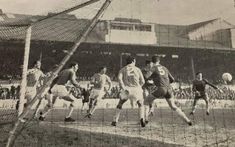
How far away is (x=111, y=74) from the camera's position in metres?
18.2

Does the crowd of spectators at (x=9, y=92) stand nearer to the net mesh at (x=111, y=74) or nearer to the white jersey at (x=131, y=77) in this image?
the net mesh at (x=111, y=74)

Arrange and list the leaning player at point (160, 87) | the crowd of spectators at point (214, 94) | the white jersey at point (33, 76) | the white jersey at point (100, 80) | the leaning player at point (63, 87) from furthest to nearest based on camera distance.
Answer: the crowd of spectators at point (214, 94) < the white jersey at point (100, 80) < the white jersey at point (33, 76) < the leaning player at point (63, 87) < the leaning player at point (160, 87)

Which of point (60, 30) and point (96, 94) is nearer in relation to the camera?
point (96, 94)

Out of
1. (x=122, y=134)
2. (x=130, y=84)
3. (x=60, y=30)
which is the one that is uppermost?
(x=60, y=30)

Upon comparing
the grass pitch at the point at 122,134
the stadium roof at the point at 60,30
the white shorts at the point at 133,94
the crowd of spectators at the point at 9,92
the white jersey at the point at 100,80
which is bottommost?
the grass pitch at the point at 122,134

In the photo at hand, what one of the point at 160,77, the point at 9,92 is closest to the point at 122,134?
the point at 160,77

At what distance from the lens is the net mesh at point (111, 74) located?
7621 millimetres

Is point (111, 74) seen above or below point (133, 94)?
above

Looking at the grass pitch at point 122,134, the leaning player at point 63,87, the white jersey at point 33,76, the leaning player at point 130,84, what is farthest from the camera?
the white jersey at point 33,76

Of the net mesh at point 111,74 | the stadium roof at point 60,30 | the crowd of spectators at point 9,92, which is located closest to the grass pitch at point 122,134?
the net mesh at point 111,74

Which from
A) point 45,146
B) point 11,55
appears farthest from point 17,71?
point 45,146

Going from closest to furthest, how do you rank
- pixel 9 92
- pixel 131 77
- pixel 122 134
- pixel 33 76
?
1. pixel 122 134
2. pixel 131 77
3. pixel 33 76
4. pixel 9 92

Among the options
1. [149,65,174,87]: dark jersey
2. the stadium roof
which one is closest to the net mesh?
the stadium roof

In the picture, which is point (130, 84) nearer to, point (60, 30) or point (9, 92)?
point (9, 92)
